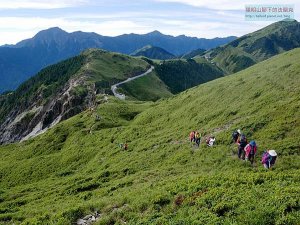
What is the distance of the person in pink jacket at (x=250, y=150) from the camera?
103ft

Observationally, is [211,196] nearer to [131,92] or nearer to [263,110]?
[263,110]

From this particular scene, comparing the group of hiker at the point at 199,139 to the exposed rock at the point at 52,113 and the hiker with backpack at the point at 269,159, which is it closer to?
the hiker with backpack at the point at 269,159

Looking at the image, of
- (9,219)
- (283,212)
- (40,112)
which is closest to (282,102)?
(283,212)

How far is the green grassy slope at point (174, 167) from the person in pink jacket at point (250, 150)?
0.78 m

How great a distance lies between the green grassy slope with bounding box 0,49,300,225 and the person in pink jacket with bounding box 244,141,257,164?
78 centimetres

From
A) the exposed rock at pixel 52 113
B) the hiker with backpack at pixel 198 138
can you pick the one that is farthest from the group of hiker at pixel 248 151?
the exposed rock at pixel 52 113

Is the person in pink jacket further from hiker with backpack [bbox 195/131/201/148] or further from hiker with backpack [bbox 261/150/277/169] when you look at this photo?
hiker with backpack [bbox 195/131/201/148]

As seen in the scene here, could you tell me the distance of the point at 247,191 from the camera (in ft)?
72.5

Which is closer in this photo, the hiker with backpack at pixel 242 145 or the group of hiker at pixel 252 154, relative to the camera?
the group of hiker at pixel 252 154

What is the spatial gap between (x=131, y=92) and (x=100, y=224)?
149877 mm

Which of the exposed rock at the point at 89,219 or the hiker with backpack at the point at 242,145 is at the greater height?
the hiker with backpack at the point at 242,145

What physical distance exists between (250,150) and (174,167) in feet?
30.4

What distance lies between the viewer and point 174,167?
37.5m

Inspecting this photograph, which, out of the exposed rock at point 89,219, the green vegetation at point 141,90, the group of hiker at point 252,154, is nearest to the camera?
the exposed rock at point 89,219
